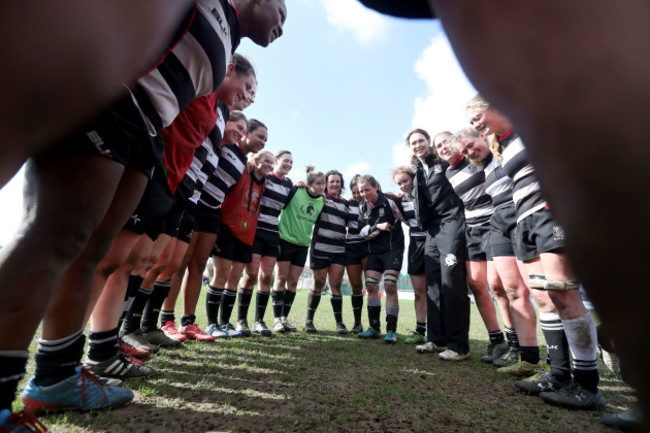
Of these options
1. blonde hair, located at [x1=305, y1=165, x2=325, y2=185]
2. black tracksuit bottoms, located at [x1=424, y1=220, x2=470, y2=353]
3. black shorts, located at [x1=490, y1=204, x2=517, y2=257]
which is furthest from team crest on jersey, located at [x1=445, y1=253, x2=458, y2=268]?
blonde hair, located at [x1=305, y1=165, x2=325, y2=185]

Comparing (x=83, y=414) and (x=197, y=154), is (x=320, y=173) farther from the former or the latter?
(x=83, y=414)

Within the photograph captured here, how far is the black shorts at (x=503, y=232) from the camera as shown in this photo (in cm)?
281

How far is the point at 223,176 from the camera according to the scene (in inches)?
156

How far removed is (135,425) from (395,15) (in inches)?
63.4

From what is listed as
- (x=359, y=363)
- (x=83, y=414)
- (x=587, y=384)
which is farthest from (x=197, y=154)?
(x=587, y=384)

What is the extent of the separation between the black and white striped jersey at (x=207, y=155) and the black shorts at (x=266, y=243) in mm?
1665

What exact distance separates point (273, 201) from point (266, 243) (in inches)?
25.9

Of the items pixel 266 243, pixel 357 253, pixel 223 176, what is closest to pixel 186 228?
pixel 223 176

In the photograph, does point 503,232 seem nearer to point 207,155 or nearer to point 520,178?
point 520,178

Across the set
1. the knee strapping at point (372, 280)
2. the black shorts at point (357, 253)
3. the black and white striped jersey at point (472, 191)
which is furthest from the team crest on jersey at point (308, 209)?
the black and white striped jersey at point (472, 191)

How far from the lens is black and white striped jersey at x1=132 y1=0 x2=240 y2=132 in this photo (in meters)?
1.19

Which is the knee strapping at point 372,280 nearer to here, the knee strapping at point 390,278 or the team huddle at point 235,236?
the team huddle at point 235,236

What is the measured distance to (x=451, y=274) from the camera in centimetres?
344

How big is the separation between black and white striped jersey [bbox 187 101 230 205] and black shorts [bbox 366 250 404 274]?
295 cm
